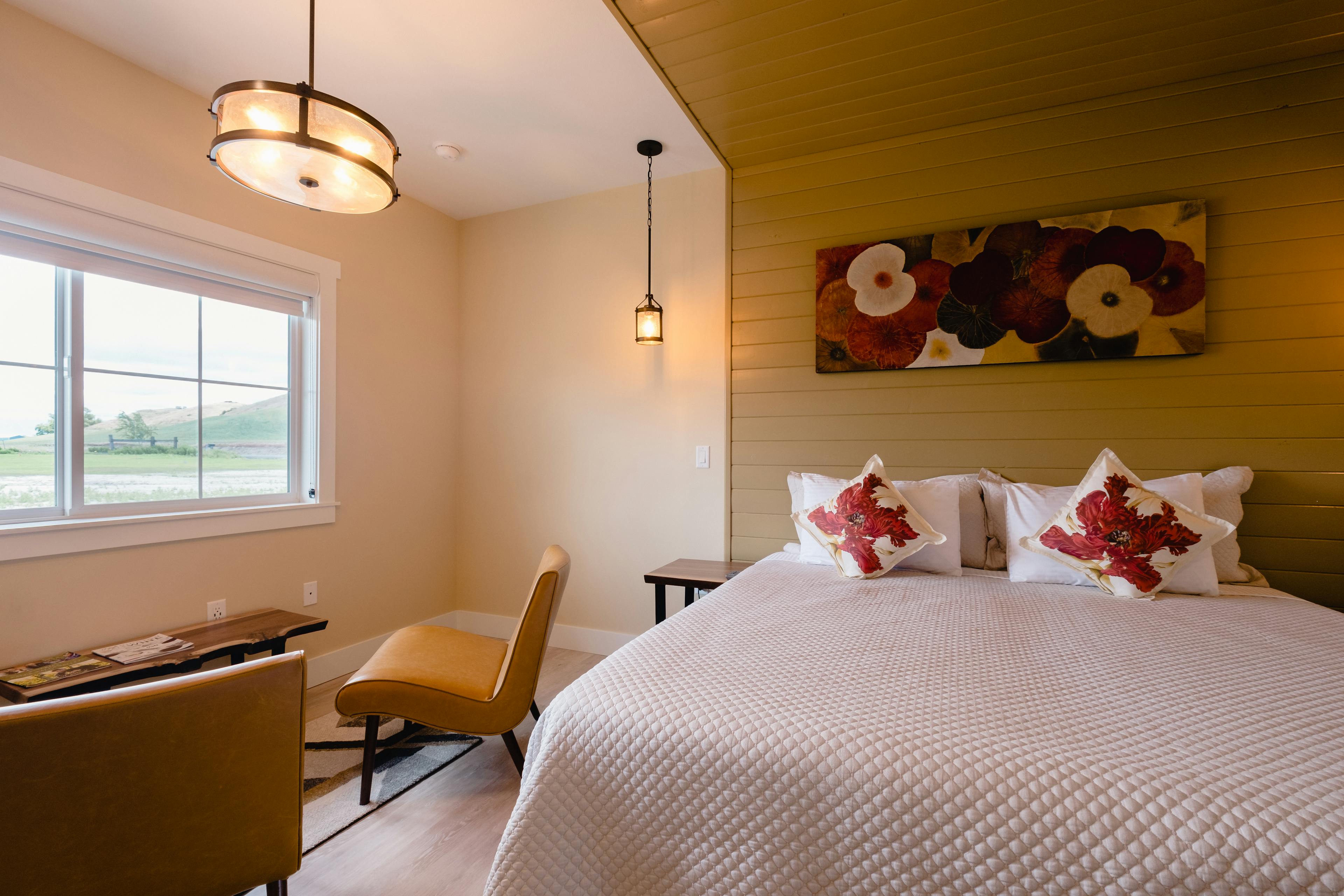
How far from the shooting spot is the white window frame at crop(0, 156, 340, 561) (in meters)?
2.00

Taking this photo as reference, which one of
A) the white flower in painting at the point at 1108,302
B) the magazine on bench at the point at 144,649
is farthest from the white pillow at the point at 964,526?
the magazine on bench at the point at 144,649

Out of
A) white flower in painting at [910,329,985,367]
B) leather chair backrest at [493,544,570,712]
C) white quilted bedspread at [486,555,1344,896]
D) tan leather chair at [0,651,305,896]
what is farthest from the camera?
white flower in painting at [910,329,985,367]

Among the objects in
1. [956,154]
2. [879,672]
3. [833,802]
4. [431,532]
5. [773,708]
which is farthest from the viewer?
[431,532]

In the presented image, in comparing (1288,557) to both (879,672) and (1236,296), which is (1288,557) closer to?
(1236,296)

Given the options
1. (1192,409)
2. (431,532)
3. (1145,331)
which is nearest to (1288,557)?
(1192,409)

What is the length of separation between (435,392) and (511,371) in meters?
0.48

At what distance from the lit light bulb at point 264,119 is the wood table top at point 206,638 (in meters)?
1.74

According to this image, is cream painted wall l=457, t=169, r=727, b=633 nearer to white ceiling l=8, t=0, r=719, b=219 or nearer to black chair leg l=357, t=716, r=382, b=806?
white ceiling l=8, t=0, r=719, b=219

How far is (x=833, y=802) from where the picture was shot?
Result: 0.88m

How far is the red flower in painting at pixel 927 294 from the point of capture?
246cm

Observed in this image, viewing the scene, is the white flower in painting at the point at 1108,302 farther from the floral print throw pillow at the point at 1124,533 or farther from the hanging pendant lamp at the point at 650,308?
the hanging pendant lamp at the point at 650,308

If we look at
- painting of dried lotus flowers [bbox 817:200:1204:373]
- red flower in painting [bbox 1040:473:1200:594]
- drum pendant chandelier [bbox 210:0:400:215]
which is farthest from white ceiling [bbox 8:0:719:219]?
red flower in painting [bbox 1040:473:1200:594]

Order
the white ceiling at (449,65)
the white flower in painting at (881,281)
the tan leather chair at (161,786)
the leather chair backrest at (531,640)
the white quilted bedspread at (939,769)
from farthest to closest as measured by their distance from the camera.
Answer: the white flower in painting at (881,281)
the white ceiling at (449,65)
the leather chair backrest at (531,640)
the tan leather chair at (161,786)
the white quilted bedspread at (939,769)

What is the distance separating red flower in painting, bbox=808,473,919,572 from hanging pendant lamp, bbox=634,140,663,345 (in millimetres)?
1328
